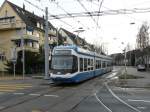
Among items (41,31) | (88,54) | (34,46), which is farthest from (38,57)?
(88,54)

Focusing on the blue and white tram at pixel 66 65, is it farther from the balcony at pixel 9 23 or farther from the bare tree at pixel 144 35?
the bare tree at pixel 144 35

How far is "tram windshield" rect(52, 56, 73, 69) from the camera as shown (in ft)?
93.3

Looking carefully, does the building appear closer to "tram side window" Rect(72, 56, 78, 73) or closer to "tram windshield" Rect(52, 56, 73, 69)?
"tram windshield" Rect(52, 56, 73, 69)

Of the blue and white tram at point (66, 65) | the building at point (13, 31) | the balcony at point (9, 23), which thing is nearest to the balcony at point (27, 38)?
the building at point (13, 31)

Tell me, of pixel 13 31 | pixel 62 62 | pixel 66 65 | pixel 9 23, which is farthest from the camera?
pixel 13 31

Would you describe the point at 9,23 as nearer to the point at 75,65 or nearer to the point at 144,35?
the point at 144,35

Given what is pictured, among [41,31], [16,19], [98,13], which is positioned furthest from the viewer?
[41,31]

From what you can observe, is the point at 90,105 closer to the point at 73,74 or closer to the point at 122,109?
the point at 122,109

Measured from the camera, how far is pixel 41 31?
78.0 meters

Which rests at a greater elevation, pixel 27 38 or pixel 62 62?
pixel 27 38

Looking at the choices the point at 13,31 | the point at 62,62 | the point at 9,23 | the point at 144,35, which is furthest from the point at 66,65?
the point at 144,35

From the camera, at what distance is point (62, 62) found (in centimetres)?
2864

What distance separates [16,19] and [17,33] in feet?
9.69

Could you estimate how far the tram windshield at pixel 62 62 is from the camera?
28.4 metres
